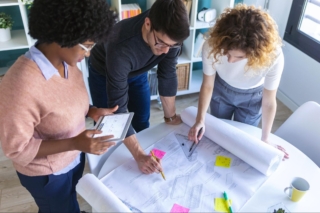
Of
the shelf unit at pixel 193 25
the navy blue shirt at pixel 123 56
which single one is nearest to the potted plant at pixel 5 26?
the shelf unit at pixel 193 25

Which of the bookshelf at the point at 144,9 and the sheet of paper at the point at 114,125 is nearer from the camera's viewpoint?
the sheet of paper at the point at 114,125

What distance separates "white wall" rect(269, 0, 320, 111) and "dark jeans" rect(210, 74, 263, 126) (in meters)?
1.17

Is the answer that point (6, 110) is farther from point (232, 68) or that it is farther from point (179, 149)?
point (232, 68)

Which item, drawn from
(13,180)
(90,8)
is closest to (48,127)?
(90,8)

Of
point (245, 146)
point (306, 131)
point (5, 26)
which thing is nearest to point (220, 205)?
point (245, 146)

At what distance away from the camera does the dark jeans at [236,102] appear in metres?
1.55

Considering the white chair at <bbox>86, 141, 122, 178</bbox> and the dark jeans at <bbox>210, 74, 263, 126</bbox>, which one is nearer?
the white chair at <bbox>86, 141, 122, 178</bbox>

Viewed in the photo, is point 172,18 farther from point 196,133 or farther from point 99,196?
point 99,196

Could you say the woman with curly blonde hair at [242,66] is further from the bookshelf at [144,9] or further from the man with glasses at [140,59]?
the bookshelf at [144,9]

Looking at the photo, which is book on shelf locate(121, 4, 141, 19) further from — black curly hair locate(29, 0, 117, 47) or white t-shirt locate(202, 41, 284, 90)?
black curly hair locate(29, 0, 117, 47)

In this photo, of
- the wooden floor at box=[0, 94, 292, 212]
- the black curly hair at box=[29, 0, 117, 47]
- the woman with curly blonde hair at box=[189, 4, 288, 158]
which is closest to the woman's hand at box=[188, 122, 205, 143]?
the woman with curly blonde hair at box=[189, 4, 288, 158]

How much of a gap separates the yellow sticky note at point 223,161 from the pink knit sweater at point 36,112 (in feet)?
1.89

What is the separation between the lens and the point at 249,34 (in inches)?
43.9

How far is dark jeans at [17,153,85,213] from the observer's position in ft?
3.65
